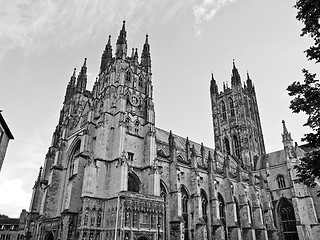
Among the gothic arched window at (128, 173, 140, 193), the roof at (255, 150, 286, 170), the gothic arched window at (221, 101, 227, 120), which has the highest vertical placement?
the gothic arched window at (221, 101, 227, 120)

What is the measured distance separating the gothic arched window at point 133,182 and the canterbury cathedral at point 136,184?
4.8 inches

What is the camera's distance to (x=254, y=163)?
58375 millimetres

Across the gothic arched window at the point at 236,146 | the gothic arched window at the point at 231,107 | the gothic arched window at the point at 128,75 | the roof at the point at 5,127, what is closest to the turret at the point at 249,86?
the gothic arched window at the point at 231,107

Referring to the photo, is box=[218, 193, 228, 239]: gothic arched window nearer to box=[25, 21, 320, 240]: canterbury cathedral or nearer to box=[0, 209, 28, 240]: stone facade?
box=[25, 21, 320, 240]: canterbury cathedral

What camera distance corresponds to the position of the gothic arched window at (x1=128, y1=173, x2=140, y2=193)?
3216cm

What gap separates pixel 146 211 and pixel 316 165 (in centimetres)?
2054

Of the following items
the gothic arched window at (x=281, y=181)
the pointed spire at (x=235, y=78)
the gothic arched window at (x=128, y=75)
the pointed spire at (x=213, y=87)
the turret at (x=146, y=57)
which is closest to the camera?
the gothic arched window at (x=128, y=75)

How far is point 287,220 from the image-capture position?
48.1 meters

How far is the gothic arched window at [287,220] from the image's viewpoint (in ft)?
152

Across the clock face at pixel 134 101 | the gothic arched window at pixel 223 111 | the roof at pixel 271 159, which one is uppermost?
the gothic arched window at pixel 223 111

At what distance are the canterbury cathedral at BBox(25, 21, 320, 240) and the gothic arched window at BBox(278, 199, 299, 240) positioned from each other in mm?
175

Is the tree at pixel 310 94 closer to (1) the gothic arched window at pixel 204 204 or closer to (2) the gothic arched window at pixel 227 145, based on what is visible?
(1) the gothic arched window at pixel 204 204

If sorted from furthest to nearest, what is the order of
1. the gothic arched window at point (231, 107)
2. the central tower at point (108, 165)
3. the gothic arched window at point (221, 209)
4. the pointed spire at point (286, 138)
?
the gothic arched window at point (231, 107) < the pointed spire at point (286, 138) < the gothic arched window at point (221, 209) < the central tower at point (108, 165)

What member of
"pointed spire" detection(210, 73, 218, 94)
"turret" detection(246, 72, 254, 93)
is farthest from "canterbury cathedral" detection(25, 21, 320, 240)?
"pointed spire" detection(210, 73, 218, 94)
